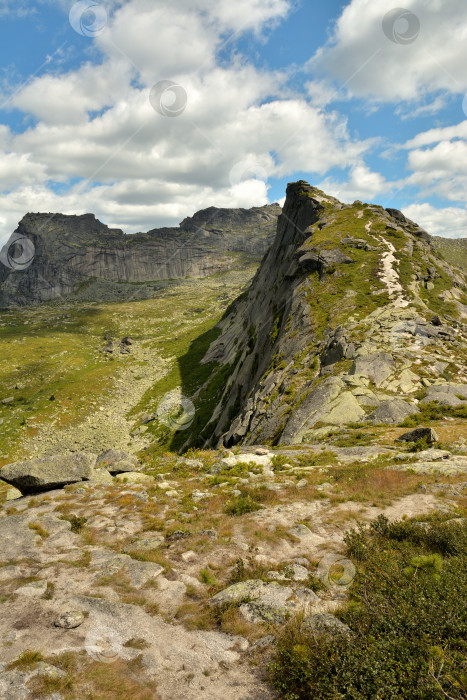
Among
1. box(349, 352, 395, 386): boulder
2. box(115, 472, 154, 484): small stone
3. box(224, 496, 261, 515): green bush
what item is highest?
box(349, 352, 395, 386): boulder

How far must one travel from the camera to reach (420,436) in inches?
780

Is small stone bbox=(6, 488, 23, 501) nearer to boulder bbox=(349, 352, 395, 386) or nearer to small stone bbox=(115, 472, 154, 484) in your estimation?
small stone bbox=(115, 472, 154, 484)

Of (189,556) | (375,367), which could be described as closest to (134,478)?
(189,556)

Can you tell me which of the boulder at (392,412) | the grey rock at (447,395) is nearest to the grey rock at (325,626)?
the boulder at (392,412)

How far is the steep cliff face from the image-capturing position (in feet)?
87.1

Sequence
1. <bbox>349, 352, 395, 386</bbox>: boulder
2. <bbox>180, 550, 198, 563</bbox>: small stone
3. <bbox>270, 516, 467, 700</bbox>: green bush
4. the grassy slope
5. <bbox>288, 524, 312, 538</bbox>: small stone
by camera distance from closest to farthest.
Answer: <bbox>270, 516, 467, 700</bbox>: green bush < <bbox>180, 550, 198, 563</bbox>: small stone < <bbox>288, 524, 312, 538</bbox>: small stone < <bbox>349, 352, 395, 386</bbox>: boulder < the grassy slope

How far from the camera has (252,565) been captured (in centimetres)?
1045

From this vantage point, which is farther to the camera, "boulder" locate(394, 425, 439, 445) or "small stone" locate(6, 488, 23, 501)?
"boulder" locate(394, 425, 439, 445)

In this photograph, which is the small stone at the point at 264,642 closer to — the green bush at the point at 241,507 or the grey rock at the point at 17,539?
the green bush at the point at 241,507

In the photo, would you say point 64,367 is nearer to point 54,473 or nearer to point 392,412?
point 54,473

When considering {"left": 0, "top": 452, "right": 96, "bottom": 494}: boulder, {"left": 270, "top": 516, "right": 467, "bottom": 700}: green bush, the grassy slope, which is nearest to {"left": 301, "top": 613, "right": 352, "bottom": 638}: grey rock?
{"left": 270, "top": 516, "right": 467, "bottom": 700}: green bush

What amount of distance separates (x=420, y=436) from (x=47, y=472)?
21766 mm

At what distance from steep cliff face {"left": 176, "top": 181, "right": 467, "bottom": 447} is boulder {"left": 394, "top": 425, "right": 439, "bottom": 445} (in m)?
3.55

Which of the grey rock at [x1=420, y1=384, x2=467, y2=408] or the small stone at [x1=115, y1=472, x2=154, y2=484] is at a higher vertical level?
the grey rock at [x1=420, y1=384, x2=467, y2=408]
